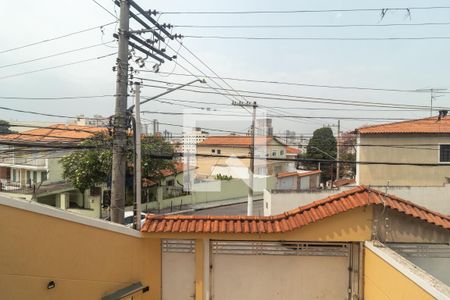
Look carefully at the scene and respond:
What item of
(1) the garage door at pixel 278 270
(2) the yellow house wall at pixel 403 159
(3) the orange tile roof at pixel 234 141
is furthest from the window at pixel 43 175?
(2) the yellow house wall at pixel 403 159

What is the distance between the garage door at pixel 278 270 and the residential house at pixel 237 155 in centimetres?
2202

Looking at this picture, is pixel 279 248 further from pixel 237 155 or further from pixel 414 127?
pixel 237 155

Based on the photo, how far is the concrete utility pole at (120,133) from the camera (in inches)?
271

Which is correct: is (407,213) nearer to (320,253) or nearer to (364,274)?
(364,274)

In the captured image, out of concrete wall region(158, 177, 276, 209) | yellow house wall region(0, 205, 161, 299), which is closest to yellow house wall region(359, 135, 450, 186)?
concrete wall region(158, 177, 276, 209)

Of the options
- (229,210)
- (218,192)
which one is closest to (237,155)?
(218,192)

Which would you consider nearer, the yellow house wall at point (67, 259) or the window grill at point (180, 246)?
the yellow house wall at point (67, 259)

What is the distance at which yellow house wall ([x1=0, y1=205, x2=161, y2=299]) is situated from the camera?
12.8 ft

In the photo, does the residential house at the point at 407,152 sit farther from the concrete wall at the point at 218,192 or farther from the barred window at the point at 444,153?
the concrete wall at the point at 218,192

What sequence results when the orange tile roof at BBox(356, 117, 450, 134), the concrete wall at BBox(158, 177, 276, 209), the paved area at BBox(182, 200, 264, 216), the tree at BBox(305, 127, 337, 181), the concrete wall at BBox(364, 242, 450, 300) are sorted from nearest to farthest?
1. the concrete wall at BBox(364, 242, 450, 300)
2. the orange tile roof at BBox(356, 117, 450, 134)
3. the paved area at BBox(182, 200, 264, 216)
4. the concrete wall at BBox(158, 177, 276, 209)
5. the tree at BBox(305, 127, 337, 181)

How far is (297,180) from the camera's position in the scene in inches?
1154

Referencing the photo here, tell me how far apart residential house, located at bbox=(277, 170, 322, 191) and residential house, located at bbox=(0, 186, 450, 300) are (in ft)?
71.4

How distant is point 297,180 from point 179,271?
81.3ft

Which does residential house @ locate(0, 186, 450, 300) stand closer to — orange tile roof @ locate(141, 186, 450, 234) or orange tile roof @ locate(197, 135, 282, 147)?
orange tile roof @ locate(141, 186, 450, 234)
